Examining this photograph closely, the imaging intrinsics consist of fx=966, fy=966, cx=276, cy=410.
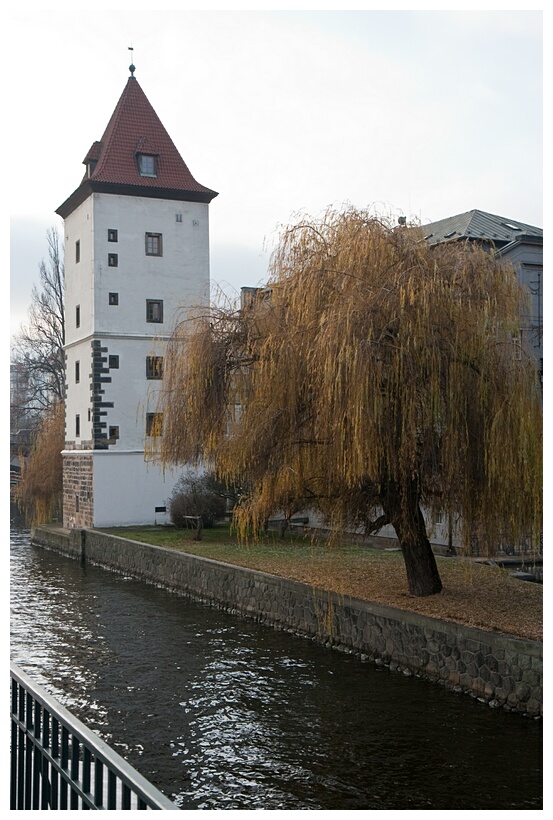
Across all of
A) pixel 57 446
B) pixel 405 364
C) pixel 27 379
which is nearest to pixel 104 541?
pixel 57 446

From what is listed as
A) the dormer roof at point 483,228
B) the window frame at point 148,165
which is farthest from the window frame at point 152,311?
the dormer roof at point 483,228

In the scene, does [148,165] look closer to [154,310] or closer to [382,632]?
[154,310]

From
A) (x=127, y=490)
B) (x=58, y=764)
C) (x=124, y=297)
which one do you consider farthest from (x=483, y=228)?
(x=58, y=764)

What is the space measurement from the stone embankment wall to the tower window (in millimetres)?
12682

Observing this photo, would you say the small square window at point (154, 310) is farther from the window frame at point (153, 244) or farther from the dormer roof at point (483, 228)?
the dormer roof at point (483, 228)

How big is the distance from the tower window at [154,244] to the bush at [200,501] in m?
7.87

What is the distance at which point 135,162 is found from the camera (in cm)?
3141

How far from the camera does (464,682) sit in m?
11.0

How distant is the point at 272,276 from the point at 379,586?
4.89 meters

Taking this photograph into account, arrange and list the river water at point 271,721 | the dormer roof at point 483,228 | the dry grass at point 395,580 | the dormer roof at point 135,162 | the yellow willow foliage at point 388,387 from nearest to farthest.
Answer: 1. the river water at point 271,721
2. the yellow willow foliage at point 388,387
3. the dry grass at point 395,580
4. the dormer roof at point 483,228
5. the dormer roof at point 135,162

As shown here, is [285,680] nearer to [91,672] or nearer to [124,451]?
[91,672]

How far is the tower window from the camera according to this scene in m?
30.8

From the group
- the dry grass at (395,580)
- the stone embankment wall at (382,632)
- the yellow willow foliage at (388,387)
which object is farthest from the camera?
the dry grass at (395,580)

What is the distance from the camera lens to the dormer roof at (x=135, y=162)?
30.6 m
